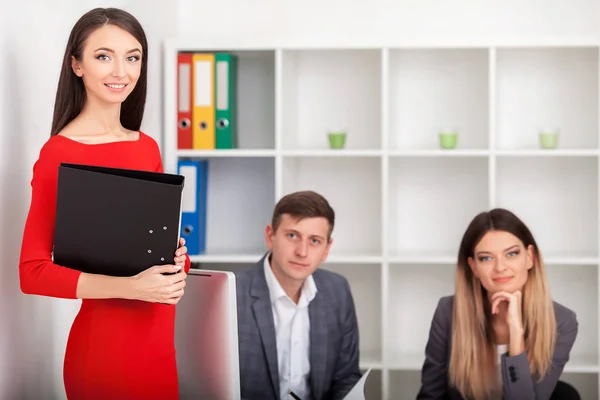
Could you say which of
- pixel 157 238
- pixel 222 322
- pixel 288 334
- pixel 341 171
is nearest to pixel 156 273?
pixel 157 238

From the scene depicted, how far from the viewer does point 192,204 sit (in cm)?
317

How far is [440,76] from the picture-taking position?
338cm

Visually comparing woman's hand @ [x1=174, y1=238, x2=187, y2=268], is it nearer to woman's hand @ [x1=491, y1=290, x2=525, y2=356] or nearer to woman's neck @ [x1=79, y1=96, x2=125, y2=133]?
woman's neck @ [x1=79, y1=96, x2=125, y2=133]

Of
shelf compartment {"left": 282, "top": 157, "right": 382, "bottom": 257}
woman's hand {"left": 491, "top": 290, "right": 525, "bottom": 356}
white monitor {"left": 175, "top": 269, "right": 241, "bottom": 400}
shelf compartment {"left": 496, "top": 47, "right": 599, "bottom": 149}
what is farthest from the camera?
shelf compartment {"left": 282, "top": 157, "right": 382, "bottom": 257}

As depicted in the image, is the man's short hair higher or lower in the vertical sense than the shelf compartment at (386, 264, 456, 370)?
higher

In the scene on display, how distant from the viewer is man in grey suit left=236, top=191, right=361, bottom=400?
7.76 feet

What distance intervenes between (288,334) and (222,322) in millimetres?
889

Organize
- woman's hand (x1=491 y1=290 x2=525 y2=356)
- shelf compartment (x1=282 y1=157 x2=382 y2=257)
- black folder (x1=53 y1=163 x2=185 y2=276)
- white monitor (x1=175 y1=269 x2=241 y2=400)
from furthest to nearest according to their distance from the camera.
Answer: shelf compartment (x1=282 y1=157 x2=382 y2=257), woman's hand (x1=491 y1=290 x2=525 y2=356), white monitor (x1=175 y1=269 x2=241 y2=400), black folder (x1=53 y1=163 x2=185 y2=276)

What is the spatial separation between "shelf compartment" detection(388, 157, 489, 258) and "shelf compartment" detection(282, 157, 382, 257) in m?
0.08

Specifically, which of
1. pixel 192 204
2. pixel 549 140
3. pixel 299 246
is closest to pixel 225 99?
pixel 192 204

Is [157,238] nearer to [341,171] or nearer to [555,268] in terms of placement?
[341,171]

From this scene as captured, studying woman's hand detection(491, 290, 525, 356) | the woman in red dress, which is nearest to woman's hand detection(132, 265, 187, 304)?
the woman in red dress

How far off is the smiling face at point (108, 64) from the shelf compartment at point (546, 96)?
7.30ft

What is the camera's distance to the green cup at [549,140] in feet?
10.2
